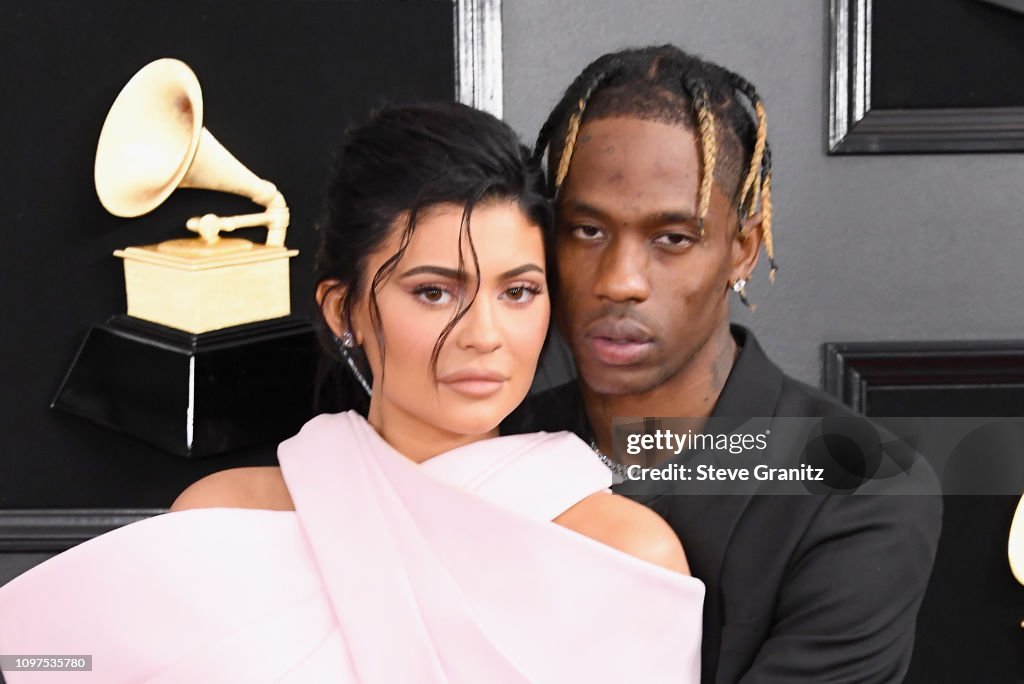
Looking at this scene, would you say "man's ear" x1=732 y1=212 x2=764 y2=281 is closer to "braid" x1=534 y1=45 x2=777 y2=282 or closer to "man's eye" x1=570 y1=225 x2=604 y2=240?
"braid" x1=534 y1=45 x2=777 y2=282

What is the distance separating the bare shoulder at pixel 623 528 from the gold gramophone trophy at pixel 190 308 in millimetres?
937

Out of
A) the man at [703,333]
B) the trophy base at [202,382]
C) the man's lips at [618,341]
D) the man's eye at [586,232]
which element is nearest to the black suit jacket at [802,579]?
the man at [703,333]

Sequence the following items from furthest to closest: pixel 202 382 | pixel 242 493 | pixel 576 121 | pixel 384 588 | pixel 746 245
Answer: pixel 202 382
pixel 746 245
pixel 576 121
pixel 242 493
pixel 384 588

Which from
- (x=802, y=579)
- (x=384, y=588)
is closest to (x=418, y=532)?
(x=384, y=588)

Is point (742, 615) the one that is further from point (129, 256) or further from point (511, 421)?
point (129, 256)

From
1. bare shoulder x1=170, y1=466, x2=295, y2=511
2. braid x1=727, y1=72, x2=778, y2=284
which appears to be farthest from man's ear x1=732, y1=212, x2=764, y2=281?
bare shoulder x1=170, y1=466, x2=295, y2=511

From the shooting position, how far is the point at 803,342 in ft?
7.56

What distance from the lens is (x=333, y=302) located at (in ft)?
4.43

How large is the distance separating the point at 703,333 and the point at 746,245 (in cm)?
15

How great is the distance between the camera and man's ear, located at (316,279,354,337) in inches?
52.6

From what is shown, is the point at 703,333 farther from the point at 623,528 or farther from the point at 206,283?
the point at 206,283

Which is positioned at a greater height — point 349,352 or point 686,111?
point 686,111

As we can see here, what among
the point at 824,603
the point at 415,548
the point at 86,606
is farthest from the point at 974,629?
the point at 86,606

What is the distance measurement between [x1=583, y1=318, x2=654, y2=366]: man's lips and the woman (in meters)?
0.12
